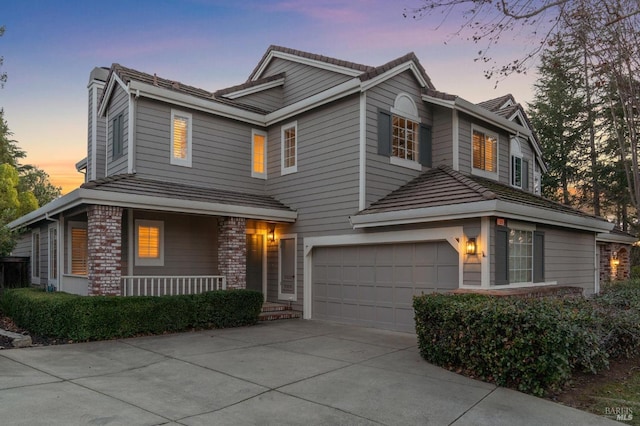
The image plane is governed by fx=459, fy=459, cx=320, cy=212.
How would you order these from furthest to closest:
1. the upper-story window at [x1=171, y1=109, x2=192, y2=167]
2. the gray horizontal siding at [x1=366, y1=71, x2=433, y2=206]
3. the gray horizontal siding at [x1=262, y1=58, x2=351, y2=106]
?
the gray horizontal siding at [x1=262, y1=58, x2=351, y2=106] < the upper-story window at [x1=171, y1=109, x2=192, y2=167] < the gray horizontal siding at [x1=366, y1=71, x2=433, y2=206]

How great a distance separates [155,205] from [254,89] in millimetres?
5617

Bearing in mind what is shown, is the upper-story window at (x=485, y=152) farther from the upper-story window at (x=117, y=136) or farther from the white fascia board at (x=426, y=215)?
the upper-story window at (x=117, y=136)

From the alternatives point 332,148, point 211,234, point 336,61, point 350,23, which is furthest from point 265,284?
point 350,23

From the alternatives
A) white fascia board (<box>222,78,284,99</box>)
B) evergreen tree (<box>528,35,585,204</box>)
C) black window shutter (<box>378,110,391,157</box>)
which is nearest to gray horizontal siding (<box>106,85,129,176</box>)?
white fascia board (<box>222,78,284,99</box>)

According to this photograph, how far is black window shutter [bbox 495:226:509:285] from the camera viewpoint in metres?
9.23

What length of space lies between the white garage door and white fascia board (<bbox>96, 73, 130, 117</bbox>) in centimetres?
665

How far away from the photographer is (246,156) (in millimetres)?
13555

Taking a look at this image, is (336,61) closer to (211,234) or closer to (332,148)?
(332,148)

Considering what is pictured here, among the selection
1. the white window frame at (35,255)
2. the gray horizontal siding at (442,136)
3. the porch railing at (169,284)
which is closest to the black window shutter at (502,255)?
the gray horizontal siding at (442,136)

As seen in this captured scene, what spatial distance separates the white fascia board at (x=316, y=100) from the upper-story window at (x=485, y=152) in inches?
160

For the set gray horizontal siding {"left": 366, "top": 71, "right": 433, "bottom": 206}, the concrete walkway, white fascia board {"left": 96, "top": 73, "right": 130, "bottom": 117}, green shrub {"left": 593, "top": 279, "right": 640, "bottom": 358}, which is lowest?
the concrete walkway

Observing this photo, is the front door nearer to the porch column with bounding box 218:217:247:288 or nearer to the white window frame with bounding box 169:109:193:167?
the porch column with bounding box 218:217:247:288

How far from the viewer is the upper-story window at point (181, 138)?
473 inches

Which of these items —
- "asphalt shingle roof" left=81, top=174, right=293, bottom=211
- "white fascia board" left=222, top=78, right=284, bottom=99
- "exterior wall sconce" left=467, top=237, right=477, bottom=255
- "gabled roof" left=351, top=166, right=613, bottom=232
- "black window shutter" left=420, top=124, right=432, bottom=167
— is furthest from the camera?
"white fascia board" left=222, top=78, right=284, bottom=99
